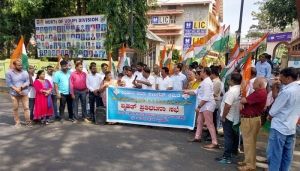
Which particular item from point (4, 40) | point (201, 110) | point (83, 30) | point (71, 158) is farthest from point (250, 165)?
point (4, 40)

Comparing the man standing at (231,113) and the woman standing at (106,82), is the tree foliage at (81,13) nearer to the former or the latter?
the woman standing at (106,82)

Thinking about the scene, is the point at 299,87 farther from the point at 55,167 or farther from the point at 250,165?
the point at 55,167

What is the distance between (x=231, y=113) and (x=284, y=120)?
4.30ft

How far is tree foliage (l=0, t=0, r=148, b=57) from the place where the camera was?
15.3 meters

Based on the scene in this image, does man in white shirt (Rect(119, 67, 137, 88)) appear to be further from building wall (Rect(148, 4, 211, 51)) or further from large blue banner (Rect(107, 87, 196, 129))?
building wall (Rect(148, 4, 211, 51))

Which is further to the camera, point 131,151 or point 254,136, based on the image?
point 131,151

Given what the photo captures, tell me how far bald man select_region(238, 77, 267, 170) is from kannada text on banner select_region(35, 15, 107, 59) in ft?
35.3

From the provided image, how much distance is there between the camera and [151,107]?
8.23 m

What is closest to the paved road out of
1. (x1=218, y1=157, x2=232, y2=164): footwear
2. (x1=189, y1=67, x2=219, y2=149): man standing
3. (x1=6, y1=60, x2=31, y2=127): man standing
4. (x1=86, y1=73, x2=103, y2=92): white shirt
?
(x1=218, y1=157, x2=232, y2=164): footwear

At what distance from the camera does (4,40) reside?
743 inches

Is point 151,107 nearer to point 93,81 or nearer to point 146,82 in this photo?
point 146,82

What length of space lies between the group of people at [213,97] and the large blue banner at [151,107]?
31cm

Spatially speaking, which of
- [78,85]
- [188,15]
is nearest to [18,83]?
[78,85]

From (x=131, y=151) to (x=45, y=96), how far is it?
3.49 metres
